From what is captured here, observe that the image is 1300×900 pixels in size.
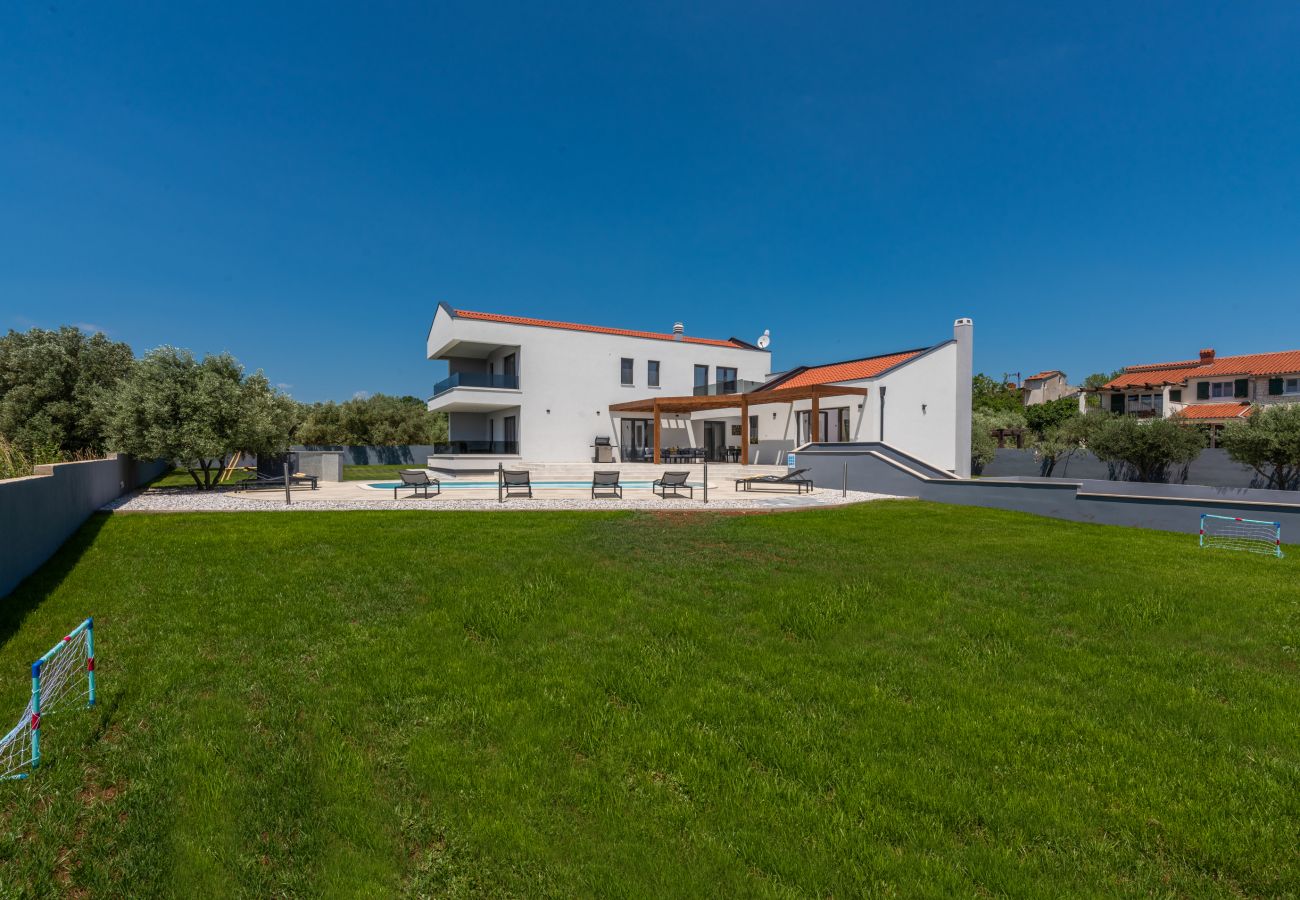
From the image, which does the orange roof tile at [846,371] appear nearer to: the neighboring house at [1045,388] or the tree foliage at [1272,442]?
the tree foliage at [1272,442]

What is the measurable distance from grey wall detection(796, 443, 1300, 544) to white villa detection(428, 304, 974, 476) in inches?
186

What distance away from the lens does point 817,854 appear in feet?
10.0

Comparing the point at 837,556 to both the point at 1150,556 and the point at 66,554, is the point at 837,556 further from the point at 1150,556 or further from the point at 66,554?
the point at 66,554

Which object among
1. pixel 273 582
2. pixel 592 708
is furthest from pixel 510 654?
pixel 273 582

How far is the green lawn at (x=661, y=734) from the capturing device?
10.00 feet

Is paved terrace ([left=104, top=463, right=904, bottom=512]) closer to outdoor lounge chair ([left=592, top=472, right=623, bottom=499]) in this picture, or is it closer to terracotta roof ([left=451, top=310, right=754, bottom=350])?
outdoor lounge chair ([left=592, top=472, right=623, bottom=499])

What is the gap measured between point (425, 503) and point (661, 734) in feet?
44.2

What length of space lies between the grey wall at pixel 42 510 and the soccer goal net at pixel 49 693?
2.87 meters

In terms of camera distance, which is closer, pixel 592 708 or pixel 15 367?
pixel 592 708

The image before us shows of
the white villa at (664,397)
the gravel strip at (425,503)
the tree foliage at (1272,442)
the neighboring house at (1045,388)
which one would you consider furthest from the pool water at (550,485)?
the neighboring house at (1045,388)

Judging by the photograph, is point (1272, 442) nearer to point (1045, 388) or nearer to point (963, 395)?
point (963, 395)

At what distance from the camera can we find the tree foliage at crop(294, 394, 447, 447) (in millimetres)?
51531

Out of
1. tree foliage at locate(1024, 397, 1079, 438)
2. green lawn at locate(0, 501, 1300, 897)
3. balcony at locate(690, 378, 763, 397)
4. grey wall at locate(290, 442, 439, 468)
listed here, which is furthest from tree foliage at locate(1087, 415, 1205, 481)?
grey wall at locate(290, 442, 439, 468)

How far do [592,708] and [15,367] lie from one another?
3087cm
